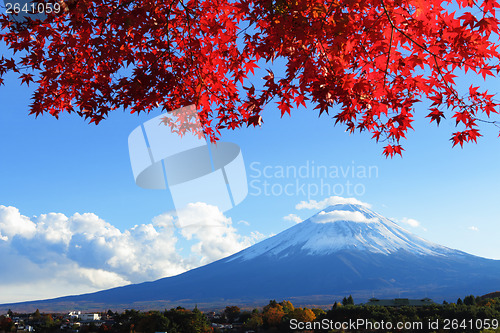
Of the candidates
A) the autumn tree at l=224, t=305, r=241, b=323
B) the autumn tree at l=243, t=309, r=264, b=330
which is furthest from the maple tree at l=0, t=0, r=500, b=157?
the autumn tree at l=224, t=305, r=241, b=323

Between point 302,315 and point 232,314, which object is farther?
point 232,314

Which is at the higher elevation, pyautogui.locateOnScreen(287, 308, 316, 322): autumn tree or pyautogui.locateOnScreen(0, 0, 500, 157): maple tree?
pyautogui.locateOnScreen(0, 0, 500, 157): maple tree

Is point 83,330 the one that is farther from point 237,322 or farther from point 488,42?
point 488,42

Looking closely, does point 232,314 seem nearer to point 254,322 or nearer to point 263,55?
point 254,322

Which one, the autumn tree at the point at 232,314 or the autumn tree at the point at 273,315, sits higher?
the autumn tree at the point at 273,315

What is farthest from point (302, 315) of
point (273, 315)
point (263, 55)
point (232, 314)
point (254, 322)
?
point (263, 55)

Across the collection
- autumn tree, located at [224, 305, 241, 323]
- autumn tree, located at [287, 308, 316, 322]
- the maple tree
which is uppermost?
the maple tree

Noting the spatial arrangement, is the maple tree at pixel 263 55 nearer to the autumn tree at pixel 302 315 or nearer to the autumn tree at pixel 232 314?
the autumn tree at pixel 302 315

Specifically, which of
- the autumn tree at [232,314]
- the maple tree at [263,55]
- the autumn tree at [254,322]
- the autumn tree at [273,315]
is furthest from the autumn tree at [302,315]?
the maple tree at [263,55]

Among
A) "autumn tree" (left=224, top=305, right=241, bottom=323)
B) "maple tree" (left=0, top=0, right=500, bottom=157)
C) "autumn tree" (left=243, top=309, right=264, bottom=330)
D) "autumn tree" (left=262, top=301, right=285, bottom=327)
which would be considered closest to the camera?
"maple tree" (left=0, top=0, right=500, bottom=157)

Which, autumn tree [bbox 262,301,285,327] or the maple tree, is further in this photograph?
autumn tree [bbox 262,301,285,327]

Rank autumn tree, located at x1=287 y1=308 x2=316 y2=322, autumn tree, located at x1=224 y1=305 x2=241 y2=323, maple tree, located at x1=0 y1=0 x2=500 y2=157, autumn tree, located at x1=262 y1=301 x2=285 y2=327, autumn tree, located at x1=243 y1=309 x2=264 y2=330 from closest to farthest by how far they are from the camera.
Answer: maple tree, located at x1=0 y1=0 x2=500 y2=157 < autumn tree, located at x1=243 y1=309 x2=264 y2=330 < autumn tree, located at x1=262 y1=301 x2=285 y2=327 < autumn tree, located at x1=287 y1=308 x2=316 y2=322 < autumn tree, located at x1=224 y1=305 x2=241 y2=323

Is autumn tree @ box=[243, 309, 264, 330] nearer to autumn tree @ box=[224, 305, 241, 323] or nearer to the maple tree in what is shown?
autumn tree @ box=[224, 305, 241, 323]

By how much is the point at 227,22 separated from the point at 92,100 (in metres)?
2.47
